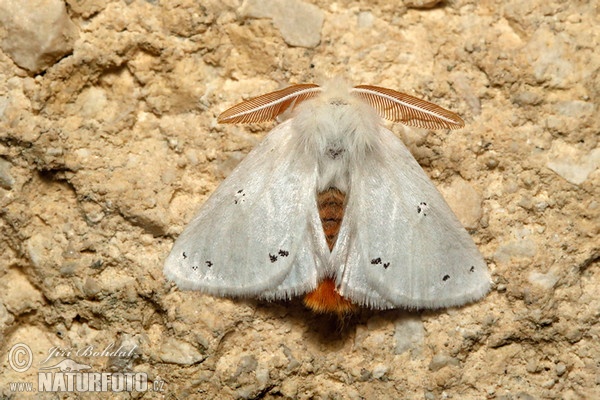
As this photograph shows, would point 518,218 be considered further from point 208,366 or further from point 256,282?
point 208,366

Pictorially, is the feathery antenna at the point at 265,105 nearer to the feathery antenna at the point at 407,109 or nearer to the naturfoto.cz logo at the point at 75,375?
the feathery antenna at the point at 407,109

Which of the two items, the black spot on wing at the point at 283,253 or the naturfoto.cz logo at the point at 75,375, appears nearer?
the black spot on wing at the point at 283,253

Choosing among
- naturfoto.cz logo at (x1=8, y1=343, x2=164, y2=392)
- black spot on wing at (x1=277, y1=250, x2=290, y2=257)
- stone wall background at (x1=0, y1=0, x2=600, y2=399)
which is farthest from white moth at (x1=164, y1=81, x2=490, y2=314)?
naturfoto.cz logo at (x1=8, y1=343, x2=164, y2=392)

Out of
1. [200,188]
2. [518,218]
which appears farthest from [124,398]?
[518,218]

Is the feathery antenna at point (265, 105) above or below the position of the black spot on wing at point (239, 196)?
above

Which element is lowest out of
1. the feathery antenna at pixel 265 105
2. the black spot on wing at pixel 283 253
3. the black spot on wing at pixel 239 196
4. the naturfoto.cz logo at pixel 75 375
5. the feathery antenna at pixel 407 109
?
the naturfoto.cz logo at pixel 75 375

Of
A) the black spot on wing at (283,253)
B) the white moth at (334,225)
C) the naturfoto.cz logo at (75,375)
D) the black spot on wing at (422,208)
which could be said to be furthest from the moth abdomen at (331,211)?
the naturfoto.cz logo at (75,375)

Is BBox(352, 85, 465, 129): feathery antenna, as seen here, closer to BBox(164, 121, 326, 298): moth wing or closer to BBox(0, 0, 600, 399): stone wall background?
BBox(0, 0, 600, 399): stone wall background

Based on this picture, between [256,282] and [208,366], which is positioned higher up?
[256,282]
